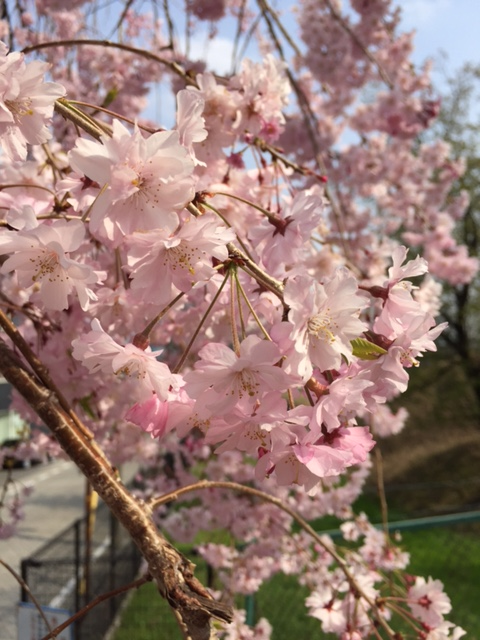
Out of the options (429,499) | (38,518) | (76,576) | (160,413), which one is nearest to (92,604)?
(160,413)

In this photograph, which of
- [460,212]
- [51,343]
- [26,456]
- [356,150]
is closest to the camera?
[51,343]

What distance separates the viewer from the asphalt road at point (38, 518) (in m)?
3.62

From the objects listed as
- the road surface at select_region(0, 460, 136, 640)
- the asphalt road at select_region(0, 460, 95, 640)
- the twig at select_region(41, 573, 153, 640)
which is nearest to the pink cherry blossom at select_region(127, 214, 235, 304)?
the twig at select_region(41, 573, 153, 640)

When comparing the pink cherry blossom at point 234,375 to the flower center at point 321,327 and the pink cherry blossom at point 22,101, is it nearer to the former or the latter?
the flower center at point 321,327

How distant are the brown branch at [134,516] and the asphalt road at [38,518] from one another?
8.36ft

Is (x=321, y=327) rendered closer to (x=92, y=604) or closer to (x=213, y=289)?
(x=213, y=289)

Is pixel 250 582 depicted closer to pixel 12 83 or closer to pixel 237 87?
pixel 237 87

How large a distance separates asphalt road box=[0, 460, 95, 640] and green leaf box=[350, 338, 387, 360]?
287 centimetres

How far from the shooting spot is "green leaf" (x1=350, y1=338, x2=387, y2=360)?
715mm

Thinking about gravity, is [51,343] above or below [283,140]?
below

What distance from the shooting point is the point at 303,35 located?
3.80 metres

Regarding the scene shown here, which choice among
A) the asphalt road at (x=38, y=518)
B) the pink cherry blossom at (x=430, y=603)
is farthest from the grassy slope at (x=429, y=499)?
the pink cherry blossom at (x=430, y=603)

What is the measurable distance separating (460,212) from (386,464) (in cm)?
737

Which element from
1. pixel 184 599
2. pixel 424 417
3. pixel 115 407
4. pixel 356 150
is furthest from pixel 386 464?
pixel 184 599
